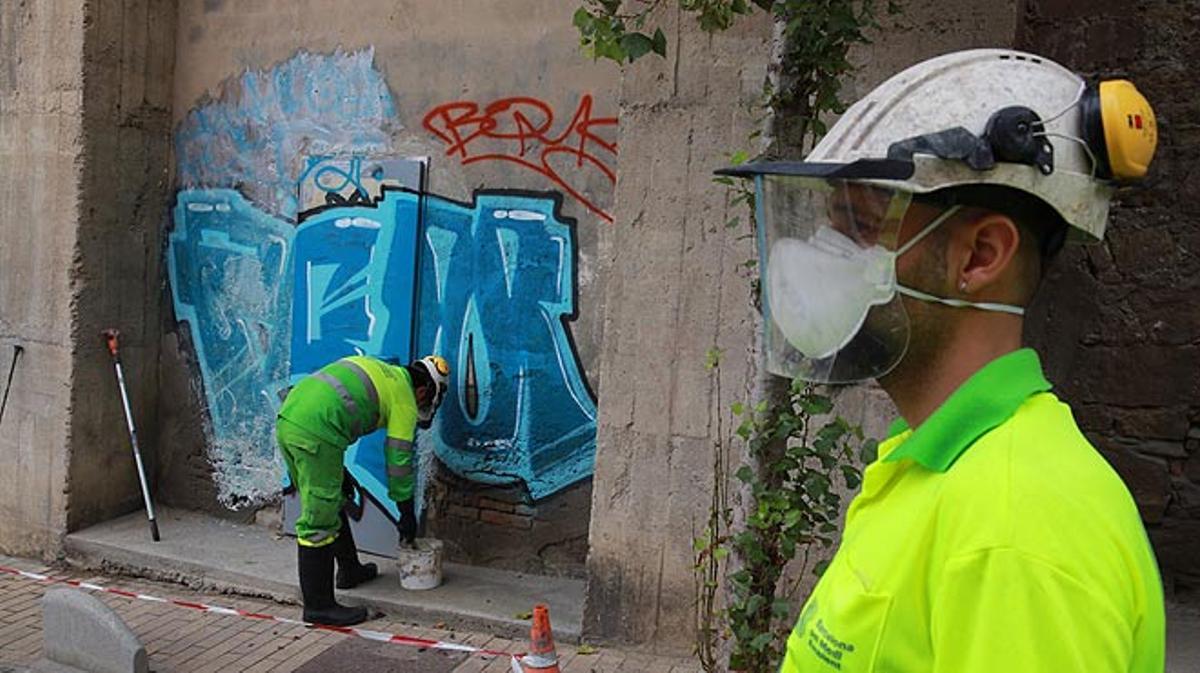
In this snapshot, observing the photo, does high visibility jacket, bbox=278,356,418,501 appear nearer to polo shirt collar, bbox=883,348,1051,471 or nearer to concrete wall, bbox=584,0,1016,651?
concrete wall, bbox=584,0,1016,651

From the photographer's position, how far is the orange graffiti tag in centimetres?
588

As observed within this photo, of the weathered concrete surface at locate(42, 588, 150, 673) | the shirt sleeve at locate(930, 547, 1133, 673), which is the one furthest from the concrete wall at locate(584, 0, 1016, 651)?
the shirt sleeve at locate(930, 547, 1133, 673)

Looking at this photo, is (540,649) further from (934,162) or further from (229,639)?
(934,162)

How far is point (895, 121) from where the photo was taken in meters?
1.44

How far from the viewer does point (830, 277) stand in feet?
5.27

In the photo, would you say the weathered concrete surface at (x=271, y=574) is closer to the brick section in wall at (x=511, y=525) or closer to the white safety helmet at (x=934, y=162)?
the brick section in wall at (x=511, y=525)

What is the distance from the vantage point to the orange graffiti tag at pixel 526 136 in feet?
19.3

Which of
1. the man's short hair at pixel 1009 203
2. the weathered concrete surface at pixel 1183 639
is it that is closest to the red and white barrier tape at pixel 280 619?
the weathered concrete surface at pixel 1183 639

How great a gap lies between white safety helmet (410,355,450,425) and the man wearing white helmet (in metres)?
4.48

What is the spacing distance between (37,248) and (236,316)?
132 centimetres

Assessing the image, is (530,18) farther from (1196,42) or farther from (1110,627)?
(1110,627)

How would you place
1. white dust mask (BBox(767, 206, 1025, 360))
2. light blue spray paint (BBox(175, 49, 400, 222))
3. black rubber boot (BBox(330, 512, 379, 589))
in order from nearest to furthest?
white dust mask (BBox(767, 206, 1025, 360)) → black rubber boot (BBox(330, 512, 379, 589)) → light blue spray paint (BBox(175, 49, 400, 222))

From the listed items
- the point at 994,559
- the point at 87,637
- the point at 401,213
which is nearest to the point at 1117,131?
the point at 994,559

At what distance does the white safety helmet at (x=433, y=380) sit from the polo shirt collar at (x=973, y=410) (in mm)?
4735
